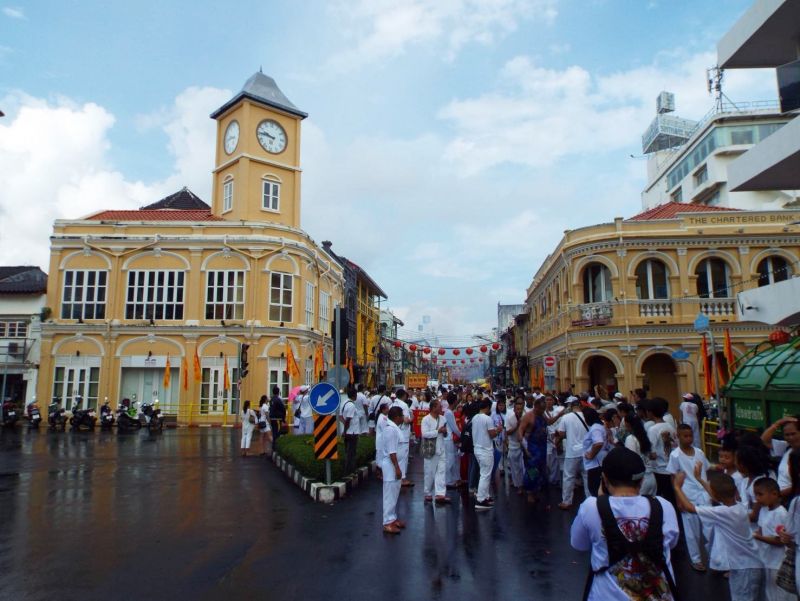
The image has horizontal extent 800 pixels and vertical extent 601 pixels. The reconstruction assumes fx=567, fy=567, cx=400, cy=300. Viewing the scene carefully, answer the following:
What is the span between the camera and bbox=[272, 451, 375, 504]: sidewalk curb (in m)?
10.1

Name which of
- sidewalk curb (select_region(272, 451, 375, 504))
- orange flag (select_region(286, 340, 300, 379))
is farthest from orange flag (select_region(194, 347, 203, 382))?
sidewalk curb (select_region(272, 451, 375, 504))

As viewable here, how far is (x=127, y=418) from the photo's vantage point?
82.6 feet

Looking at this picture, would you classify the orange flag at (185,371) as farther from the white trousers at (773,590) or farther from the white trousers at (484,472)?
the white trousers at (773,590)

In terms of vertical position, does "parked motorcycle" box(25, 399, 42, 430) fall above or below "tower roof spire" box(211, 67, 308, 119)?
below

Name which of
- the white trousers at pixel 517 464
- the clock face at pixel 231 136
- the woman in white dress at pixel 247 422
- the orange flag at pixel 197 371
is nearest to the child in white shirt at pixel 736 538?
the white trousers at pixel 517 464

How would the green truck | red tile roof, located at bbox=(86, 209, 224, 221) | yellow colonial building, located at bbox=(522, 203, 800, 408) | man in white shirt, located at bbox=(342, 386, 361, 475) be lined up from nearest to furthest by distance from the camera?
1. the green truck
2. man in white shirt, located at bbox=(342, 386, 361, 475)
3. yellow colonial building, located at bbox=(522, 203, 800, 408)
4. red tile roof, located at bbox=(86, 209, 224, 221)

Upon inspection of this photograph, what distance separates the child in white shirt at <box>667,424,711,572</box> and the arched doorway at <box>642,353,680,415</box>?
59.7 feet

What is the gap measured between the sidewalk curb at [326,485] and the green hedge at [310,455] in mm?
138

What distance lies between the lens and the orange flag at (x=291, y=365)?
27.9 metres

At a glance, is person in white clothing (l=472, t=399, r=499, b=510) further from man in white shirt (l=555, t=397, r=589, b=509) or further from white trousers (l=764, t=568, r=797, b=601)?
white trousers (l=764, t=568, r=797, b=601)

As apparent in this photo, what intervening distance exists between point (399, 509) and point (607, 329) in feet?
50.5

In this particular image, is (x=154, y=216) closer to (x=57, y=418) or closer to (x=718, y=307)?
(x=57, y=418)

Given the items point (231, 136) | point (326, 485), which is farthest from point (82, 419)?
point (326, 485)

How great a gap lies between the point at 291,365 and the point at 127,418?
299 inches
